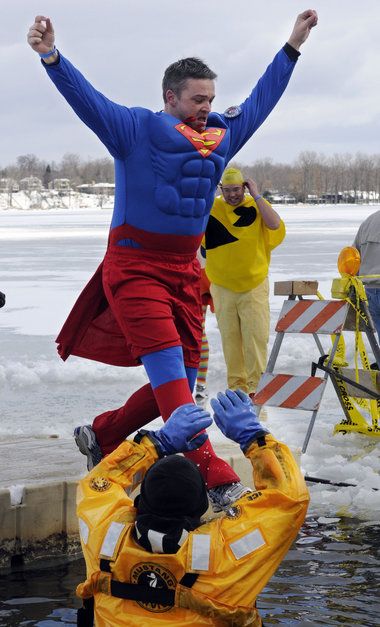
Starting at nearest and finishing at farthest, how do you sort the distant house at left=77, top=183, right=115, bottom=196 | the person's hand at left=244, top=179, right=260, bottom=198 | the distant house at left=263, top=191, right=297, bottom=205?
the person's hand at left=244, top=179, right=260, bottom=198 → the distant house at left=263, top=191, right=297, bottom=205 → the distant house at left=77, top=183, right=115, bottom=196

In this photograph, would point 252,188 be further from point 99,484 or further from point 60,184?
point 60,184

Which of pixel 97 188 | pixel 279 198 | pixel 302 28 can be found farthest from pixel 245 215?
pixel 97 188

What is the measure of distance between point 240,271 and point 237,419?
3899 mm

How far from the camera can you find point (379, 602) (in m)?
3.43

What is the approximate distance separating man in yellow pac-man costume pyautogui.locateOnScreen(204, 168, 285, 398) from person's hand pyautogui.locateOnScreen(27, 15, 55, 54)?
9.99 ft

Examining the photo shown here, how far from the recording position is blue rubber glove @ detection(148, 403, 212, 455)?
273cm

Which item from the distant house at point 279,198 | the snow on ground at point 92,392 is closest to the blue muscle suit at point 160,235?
the snow on ground at point 92,392

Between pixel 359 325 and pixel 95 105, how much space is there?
114 inches

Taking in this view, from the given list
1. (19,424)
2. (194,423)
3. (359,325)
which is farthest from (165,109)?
(19,424)

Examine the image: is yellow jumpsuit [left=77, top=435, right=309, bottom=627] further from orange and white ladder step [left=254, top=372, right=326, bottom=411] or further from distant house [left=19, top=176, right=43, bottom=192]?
distant house [left=19, top=176, right=43, bottom=192]

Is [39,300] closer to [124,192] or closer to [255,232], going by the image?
[255,232]

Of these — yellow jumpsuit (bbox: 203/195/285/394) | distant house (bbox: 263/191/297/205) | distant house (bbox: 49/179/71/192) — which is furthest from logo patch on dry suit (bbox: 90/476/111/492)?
distant house (bbox: 49/179/71/192)

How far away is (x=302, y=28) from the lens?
4094 mm

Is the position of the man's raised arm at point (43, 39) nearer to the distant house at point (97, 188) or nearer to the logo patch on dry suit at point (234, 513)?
the logo patch on dry suit at point (234, 513)
